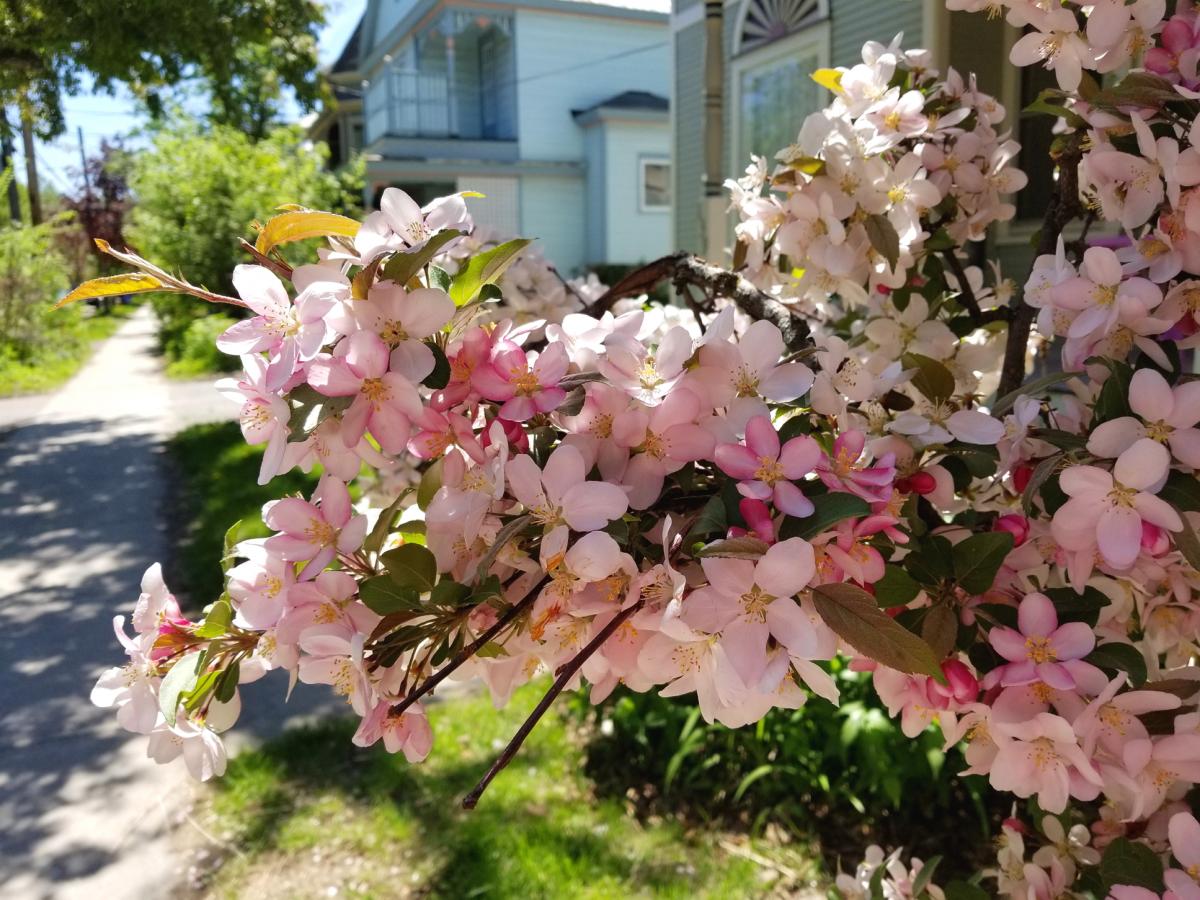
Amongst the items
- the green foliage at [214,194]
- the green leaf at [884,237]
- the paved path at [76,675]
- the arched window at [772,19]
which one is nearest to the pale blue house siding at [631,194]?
the green foliage at [214,194]

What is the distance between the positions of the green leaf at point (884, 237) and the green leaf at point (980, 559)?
44cm

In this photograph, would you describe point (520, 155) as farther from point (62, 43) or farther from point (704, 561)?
point (704, 561)

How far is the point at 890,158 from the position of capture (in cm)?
125

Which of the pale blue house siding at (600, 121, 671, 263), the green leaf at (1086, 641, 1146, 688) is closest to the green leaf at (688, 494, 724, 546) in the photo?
the green leaf at (1086, 641, 1146, 688)

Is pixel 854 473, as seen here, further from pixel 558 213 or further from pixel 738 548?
pixel 558 213

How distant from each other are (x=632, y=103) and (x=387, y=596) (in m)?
17.9

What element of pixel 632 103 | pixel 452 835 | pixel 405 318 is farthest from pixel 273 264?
pixel 632 103

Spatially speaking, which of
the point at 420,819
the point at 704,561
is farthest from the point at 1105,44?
the point at 420,819

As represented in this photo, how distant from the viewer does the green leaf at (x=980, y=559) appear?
2.63 ft

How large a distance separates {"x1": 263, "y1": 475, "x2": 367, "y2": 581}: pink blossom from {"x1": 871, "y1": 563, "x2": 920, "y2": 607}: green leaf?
16.8 inches

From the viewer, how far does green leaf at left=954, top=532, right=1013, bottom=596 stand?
0.80 m

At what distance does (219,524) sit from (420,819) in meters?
3.44

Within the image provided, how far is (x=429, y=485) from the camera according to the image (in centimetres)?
82

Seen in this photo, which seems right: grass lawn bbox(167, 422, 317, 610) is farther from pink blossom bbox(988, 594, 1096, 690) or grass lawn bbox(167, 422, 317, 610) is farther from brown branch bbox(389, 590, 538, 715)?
pink blossom bbox(988, 594, 1096, 690)
